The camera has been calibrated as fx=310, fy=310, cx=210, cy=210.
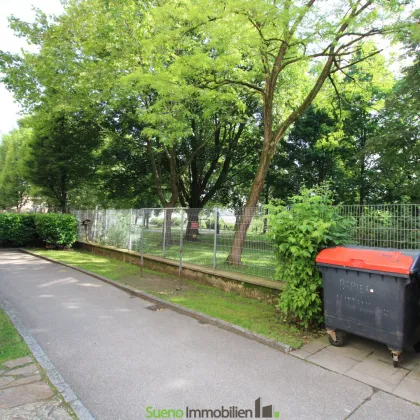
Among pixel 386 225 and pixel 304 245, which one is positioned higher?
pixel 386 225

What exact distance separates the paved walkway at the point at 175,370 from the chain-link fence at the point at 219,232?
1.98m

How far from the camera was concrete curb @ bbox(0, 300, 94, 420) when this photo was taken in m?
2.76

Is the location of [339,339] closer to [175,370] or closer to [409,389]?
[409,389]

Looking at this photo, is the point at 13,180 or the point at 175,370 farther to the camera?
the point at 13,180

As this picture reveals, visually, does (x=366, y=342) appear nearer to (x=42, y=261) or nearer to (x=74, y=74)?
(x=42, y=261)

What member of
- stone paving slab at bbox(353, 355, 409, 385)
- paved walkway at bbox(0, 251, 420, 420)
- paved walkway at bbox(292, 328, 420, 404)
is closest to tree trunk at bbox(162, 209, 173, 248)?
paved walkway at bbox(0, 251, 420, 420)

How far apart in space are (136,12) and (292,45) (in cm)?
676

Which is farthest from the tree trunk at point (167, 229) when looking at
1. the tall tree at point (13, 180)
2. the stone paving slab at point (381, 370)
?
the tall tree at point (13, 180)

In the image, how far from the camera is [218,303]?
606 centimetres

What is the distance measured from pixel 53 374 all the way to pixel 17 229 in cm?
1433

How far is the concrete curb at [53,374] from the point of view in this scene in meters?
2.76

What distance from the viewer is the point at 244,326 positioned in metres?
4.77

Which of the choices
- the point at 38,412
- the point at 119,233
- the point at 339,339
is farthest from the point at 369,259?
the point at 119,233

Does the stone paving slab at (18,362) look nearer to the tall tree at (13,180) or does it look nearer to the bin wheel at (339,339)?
the bin wheel at (339,339)
